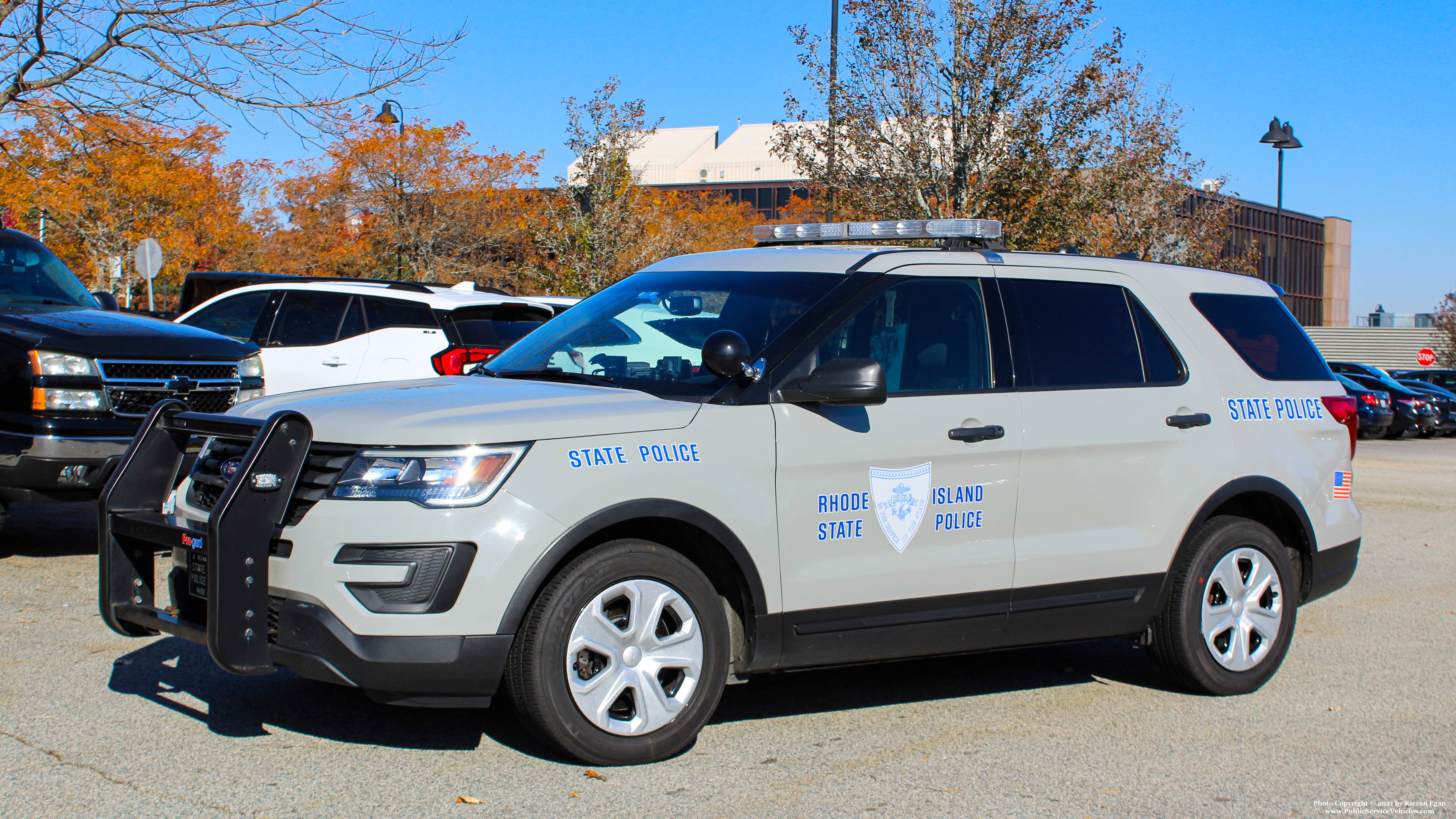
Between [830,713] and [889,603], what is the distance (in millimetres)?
683

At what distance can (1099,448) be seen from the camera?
516cm

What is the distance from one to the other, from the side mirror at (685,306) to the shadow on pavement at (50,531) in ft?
16.4

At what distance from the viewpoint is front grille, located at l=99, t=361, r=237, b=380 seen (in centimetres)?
757

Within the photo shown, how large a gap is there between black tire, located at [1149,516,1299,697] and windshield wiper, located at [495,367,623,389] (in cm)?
256

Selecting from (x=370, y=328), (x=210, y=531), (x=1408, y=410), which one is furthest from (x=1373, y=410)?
(x=210, y=531)

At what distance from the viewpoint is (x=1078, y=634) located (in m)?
5.21

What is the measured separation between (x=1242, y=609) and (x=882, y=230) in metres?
2.33

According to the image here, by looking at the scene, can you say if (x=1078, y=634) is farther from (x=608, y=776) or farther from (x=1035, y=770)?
(x=608, y=776)

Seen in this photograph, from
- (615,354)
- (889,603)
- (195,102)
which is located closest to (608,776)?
(889,603)

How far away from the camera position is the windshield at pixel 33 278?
8930 millimetres

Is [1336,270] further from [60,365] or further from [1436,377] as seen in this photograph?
[60,365]

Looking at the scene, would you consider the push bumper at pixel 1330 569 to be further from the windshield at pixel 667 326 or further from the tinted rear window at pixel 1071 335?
the windshield at pixel 667 326

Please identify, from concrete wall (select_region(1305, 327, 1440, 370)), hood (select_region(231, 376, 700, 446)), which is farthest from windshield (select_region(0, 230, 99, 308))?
concrete wall (select_region(1305, 327, 1440, 370))

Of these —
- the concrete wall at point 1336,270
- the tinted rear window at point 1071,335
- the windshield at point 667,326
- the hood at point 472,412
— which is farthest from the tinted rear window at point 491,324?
the concrete wall at point 1336,270
